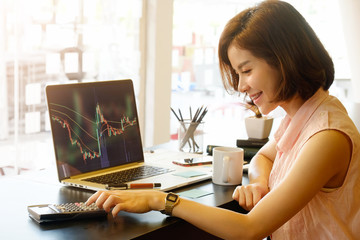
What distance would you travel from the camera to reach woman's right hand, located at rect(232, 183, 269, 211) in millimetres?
1356

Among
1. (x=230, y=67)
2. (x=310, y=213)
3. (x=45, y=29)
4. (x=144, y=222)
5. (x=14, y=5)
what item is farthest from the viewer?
(x=45, y=29)

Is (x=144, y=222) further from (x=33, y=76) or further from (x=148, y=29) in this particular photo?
(x=148, y=29)

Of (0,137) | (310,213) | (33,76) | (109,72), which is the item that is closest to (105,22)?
(109,72)

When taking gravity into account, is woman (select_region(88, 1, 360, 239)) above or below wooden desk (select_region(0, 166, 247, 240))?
above

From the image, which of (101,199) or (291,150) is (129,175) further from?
(291,150)

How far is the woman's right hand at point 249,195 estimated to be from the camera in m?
1.36

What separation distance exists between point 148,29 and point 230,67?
99.0 inches

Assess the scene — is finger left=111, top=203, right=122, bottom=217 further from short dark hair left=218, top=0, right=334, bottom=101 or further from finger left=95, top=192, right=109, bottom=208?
short dark hair left=218, top=0, right=334, bottom=101

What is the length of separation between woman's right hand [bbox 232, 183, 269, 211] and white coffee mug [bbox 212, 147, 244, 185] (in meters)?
0.11

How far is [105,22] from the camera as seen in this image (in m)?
3.54

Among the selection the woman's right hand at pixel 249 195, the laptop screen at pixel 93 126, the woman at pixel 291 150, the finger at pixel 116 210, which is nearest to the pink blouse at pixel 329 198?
the woman at pixel 291 150

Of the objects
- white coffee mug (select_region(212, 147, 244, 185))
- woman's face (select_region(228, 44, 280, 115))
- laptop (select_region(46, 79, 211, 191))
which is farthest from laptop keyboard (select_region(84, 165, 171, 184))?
woman's face (select_region(228, 44, 280, 115))

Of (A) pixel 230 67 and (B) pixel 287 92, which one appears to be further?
(A) pixel 230 67

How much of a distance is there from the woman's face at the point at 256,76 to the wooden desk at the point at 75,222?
0.30 metres
